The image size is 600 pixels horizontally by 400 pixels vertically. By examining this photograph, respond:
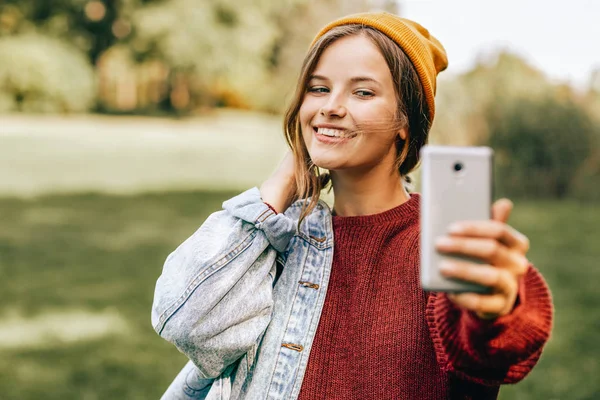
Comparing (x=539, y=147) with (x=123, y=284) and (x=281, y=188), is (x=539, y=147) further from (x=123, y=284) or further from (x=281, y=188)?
(x=281, y=188)

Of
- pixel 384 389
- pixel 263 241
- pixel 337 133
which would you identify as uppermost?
pixel 337 133

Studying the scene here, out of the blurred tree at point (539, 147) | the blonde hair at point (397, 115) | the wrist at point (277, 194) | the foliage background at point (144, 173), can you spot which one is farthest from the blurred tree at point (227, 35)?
the wrist at point (277, 194)

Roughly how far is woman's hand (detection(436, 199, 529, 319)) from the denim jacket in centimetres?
77

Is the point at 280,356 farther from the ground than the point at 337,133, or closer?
closer

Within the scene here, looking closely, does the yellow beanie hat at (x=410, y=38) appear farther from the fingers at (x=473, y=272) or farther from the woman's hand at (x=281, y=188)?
the fingers at (x=473, y=272)

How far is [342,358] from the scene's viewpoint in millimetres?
1808

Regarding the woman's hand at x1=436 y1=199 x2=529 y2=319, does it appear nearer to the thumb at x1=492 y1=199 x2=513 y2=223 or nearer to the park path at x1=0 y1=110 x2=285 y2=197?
the thumb at x1=492 y1=199 x2=513 y2=223

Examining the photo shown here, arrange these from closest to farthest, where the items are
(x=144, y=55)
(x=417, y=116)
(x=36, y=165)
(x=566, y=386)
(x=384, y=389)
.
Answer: (x=384, y=389)
(x=417, y=116)
(x=566, y=386)
(x=36, y=165)
(x=144, y=55)

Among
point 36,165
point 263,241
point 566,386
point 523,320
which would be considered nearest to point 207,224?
point 263,241

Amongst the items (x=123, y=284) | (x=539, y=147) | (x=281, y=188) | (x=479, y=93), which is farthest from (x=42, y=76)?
(x=281, y=188)

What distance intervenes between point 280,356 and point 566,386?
346 cm

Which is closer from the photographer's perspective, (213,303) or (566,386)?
(213,303)

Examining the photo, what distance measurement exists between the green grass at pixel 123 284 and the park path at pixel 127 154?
5.84ft

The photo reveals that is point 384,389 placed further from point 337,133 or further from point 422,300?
point 337,133
